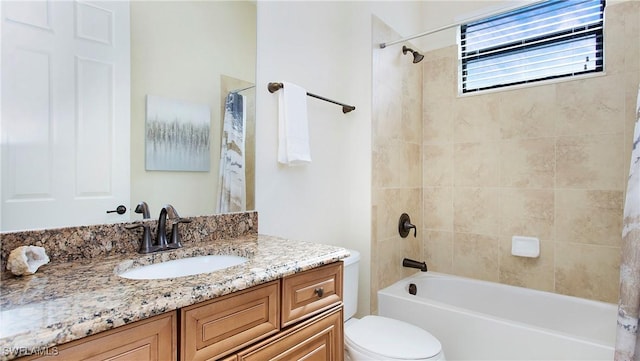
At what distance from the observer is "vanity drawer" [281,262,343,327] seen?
102cm

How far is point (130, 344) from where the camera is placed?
2.23 feet

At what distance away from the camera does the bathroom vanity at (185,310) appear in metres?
0.61

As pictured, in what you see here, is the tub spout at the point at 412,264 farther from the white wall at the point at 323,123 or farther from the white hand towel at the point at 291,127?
the white hand towel at the point at 291,127

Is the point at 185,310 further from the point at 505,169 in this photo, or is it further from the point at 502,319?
the point at 505,169

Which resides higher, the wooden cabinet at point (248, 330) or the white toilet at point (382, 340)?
the wooden cabinet at point (248, 330)

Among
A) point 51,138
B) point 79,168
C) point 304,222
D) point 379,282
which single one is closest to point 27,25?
point 51,138

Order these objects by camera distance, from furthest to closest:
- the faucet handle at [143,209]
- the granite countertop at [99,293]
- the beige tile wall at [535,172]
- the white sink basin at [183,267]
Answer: the beige tile wall at [535,172] → the faucet handle at [143,209] → the white sink basin at [183,267] → the granite countertop at [99,293]

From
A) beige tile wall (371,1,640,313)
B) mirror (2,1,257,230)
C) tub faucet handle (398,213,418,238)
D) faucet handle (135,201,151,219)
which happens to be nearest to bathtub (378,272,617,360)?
beige tile wall (371,1,640,313)

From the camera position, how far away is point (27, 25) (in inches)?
38.8

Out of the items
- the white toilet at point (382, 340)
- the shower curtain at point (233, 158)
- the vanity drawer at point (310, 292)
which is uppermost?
the shower curtain at point (233, 158)

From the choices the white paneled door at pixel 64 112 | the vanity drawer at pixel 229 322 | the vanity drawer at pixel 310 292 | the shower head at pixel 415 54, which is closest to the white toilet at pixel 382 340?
the vanity drawer at pixel 310 292

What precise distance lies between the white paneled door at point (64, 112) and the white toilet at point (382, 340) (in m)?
1.13

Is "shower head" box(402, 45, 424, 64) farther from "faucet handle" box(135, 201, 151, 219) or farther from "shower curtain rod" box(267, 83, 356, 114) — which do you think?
"faucet handle" box(135, 201, 151, 219)

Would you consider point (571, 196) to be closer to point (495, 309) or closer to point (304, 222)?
point (495, 309)
